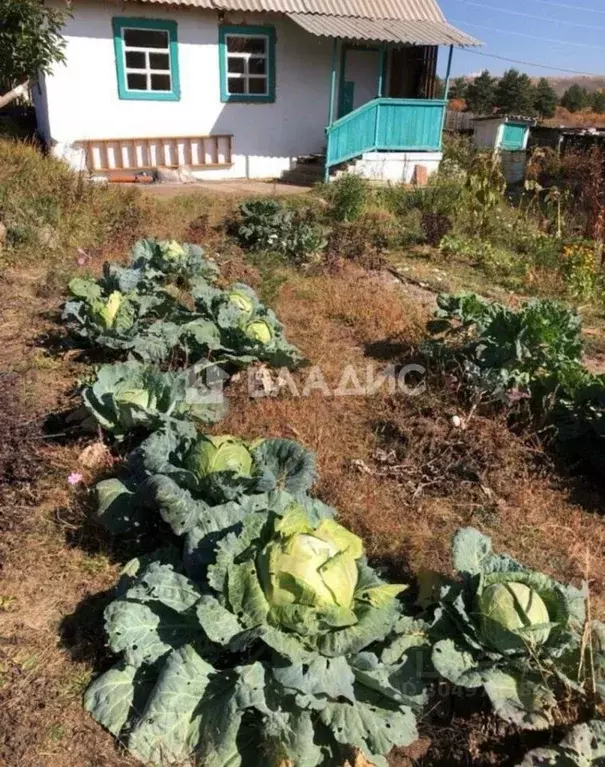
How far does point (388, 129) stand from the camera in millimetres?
13117

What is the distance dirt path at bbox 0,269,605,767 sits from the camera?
7.65ft

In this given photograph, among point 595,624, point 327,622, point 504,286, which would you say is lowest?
point 504,286

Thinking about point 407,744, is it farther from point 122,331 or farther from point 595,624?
point 122,331

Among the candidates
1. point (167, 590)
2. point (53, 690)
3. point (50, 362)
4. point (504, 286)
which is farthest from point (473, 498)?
point (504, 286)

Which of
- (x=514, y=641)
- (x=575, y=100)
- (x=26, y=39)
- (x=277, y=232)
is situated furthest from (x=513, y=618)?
(x=575, y=100)

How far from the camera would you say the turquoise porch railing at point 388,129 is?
40.4 ft

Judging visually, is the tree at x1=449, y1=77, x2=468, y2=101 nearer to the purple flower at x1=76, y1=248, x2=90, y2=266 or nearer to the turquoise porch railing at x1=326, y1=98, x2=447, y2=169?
the turquoise porch railing at x1=326, y1=98, x2=447, y2=169

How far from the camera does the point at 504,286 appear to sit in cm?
781

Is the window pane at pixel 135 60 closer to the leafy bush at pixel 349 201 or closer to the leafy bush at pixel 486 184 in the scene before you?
the leafy bush at pixel 349 201

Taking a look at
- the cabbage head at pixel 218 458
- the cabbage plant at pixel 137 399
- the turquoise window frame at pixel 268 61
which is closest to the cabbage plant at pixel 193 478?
the cabbage head at pixel 218 458

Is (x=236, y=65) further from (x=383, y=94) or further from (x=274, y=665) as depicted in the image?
(x=274, y=665)

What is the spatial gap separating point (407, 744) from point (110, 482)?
187 cm

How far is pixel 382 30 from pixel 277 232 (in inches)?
272

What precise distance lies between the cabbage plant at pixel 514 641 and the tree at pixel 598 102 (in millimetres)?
42063
